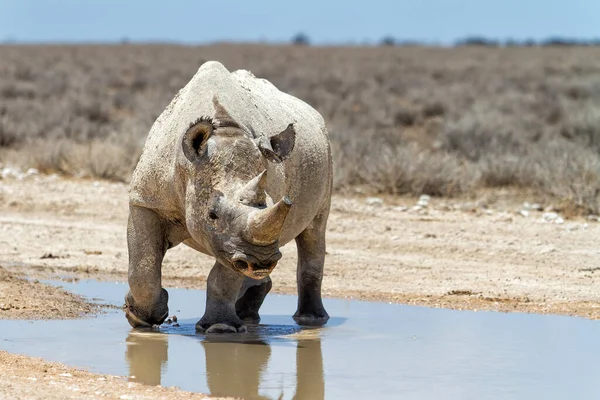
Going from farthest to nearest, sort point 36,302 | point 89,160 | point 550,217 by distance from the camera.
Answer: point 89,160
point 550,217
point 36,302

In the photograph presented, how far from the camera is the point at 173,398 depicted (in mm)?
6453

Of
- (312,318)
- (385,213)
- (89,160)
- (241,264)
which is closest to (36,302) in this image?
(312,318)

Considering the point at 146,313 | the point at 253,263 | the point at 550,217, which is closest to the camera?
the point at 253,263

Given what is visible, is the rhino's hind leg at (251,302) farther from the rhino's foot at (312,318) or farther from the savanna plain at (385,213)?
the savanna plain at (385,213)

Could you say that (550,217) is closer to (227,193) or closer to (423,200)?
(423,200)

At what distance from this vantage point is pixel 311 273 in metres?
10.3

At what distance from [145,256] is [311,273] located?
80.2 inches

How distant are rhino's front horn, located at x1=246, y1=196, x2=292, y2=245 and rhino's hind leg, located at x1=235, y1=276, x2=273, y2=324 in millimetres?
2496

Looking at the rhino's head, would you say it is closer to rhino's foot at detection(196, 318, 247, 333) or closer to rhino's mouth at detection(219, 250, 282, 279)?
rhino's mouth at detection(219, 250, 282, 279)

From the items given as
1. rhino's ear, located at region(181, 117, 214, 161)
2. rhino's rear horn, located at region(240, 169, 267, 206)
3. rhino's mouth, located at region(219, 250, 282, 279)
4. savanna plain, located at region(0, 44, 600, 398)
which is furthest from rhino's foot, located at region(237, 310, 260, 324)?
rhino's rear horn, located at region(240, 169, 267, 206)

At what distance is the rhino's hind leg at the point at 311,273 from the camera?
10.0 metres

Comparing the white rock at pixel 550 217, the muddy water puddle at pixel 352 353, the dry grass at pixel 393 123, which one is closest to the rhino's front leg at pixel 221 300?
the muddy water puddle at pixel 352 353

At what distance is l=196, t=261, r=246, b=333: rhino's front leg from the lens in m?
8.48

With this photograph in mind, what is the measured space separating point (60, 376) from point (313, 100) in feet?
88.3
